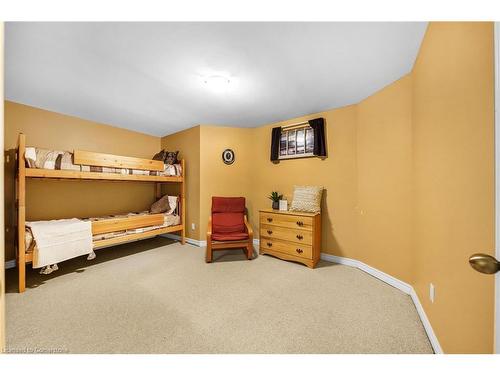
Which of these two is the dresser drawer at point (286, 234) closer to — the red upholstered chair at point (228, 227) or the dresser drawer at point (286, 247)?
the dresser drawer at point (286, 247)

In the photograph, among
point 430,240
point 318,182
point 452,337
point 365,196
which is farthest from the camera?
point 318,182

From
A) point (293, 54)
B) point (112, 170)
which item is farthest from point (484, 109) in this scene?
point (112, 170)

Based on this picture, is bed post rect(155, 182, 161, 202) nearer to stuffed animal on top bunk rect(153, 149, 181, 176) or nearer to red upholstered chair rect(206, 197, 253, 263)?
stuffed animal on top bunk rect(153, 149, 181, 176)

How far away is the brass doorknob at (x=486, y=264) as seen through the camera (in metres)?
0.54

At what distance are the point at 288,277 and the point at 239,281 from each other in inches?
23.3

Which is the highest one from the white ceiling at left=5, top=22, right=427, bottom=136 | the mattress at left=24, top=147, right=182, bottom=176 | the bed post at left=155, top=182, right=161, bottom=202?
the white ceiling at left=5, top=22, right=427, bottom=136

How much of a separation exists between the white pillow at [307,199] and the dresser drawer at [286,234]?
0.38m

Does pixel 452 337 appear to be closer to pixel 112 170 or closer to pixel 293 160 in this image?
pixel 293 160

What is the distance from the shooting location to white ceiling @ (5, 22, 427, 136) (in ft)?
4.52

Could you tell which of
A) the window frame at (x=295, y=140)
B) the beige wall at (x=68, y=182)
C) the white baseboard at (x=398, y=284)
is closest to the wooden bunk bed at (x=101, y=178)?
the beige wall at (x=68, y=182)

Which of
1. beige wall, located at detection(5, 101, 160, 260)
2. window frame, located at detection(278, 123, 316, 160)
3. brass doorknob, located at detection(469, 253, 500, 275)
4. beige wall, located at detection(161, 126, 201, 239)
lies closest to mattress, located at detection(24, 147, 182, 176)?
beige wall, located at detection(5, 101, 160, 260)

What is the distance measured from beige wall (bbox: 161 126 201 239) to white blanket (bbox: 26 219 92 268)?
60.4 inches

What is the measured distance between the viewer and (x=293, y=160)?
3.17 m

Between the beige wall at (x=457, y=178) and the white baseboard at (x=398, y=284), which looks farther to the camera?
the white baseboard at (x=398, y=284)
